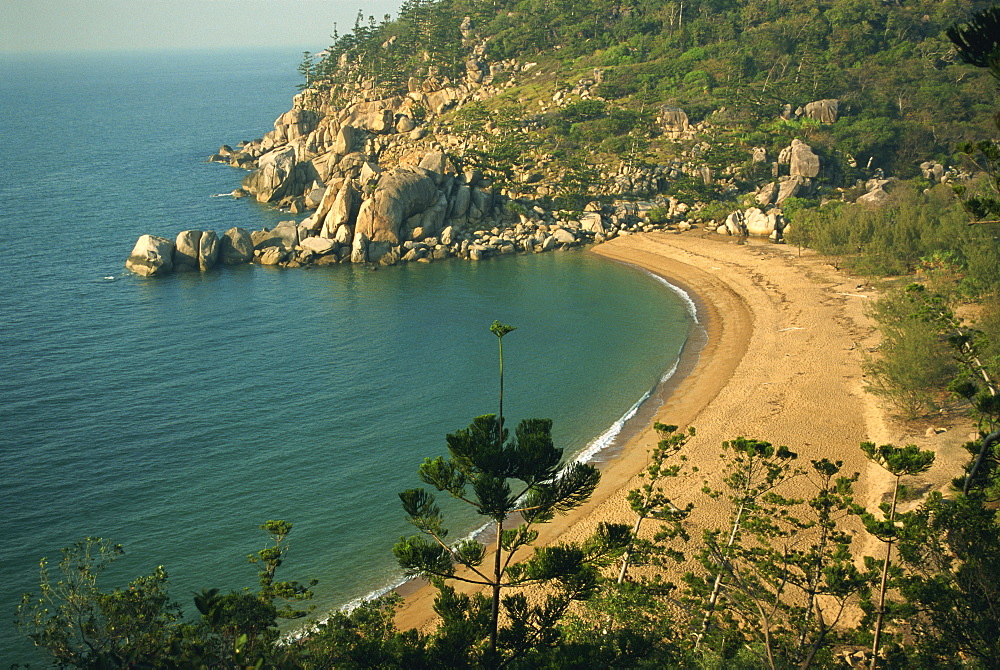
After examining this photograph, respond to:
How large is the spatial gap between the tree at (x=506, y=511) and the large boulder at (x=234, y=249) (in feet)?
160

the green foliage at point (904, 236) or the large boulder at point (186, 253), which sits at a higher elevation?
the green foliage at point (904, 236)

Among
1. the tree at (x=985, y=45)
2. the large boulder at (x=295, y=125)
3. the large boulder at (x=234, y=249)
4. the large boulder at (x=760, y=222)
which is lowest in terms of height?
the large boulder at (x=234, y=249)

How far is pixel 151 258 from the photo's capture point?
2224 inches

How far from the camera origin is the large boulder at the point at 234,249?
2366 inches

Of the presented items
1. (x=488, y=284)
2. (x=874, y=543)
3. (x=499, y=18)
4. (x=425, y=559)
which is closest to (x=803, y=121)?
(x=488, y=284)

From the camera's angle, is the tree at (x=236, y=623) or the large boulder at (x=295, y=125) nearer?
the tree at (x=236, y=623)

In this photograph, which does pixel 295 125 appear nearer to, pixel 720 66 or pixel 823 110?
pixel 720 66

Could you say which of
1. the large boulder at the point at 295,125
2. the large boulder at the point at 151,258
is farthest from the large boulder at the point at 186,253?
the large boulder at the point at 295,125

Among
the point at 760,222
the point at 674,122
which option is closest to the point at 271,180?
the point at 674,122

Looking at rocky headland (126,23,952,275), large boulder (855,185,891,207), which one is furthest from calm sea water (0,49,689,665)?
large boulder (855,185,891,207)

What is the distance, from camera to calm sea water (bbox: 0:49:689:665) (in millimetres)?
27156

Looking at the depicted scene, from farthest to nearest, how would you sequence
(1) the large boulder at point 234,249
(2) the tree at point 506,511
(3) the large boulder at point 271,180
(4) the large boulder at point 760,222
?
1. (3) the large boulder at point 271,180
2. (4) the large boulder at point 760,222
3. (1) the large boulder at point 234,249
4. (2) the tree at point 506,511

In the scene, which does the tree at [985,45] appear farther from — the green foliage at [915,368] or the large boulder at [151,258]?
the large boulder at [151,258]

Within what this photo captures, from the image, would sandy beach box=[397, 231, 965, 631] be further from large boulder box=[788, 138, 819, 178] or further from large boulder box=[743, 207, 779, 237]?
large boulder box=[788, 138, 819, 178]
